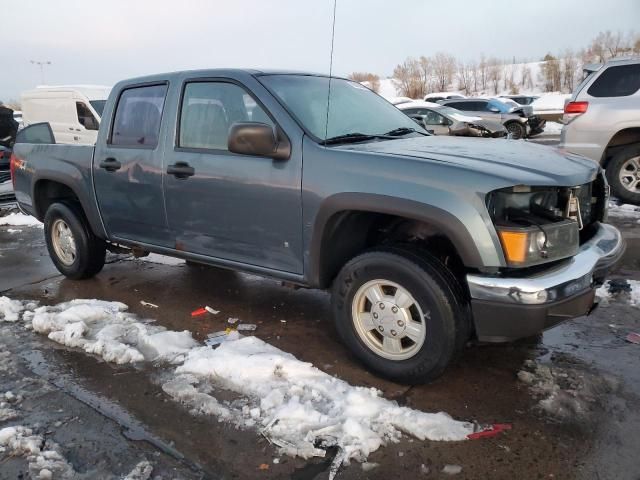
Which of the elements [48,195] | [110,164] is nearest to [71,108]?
[48,195]

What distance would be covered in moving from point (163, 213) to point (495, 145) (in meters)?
2.46

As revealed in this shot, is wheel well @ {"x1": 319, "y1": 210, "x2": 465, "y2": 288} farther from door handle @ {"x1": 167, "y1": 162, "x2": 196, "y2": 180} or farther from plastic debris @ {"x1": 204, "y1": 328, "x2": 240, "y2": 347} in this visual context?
door handle @ {"x1": 167, "y1": 162, "x2": 196, "y2": 180}

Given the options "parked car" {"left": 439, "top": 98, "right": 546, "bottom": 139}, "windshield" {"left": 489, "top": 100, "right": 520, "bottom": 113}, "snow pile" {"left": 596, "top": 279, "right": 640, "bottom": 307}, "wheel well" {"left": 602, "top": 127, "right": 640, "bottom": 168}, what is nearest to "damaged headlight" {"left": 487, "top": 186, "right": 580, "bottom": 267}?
"snow pile" {"left": 596, "top": 279, "right": 640, "bottom": 307}

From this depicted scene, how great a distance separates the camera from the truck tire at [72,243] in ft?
16.8

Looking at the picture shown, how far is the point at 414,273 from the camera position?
9.55ft

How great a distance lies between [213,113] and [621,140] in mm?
6001

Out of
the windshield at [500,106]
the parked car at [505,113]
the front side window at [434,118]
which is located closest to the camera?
the front side window at [434,118]

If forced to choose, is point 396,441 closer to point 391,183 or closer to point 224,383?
point 224,383

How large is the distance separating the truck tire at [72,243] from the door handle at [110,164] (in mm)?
851

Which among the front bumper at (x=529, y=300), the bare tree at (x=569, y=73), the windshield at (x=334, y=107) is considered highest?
the bare tree at (x=569, y=73)

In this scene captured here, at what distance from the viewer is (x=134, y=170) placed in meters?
4.29

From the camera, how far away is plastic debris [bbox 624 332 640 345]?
362 cm

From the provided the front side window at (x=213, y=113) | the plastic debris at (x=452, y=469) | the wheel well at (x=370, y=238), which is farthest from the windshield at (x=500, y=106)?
the plastic debris at (x=452, y=469)

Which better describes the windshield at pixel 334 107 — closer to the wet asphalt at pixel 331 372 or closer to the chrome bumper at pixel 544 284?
the chrome bumper at pixel 544 284
